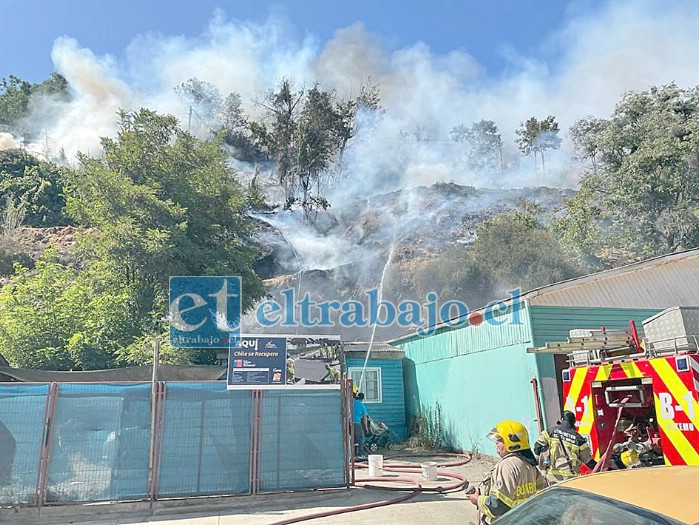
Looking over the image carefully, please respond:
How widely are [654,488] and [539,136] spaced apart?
84.3 metres

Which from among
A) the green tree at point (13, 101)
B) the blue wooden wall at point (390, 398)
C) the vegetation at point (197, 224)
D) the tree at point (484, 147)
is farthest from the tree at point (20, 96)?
the blue wooden wall at point (390, 398)

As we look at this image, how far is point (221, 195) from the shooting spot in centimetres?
2072

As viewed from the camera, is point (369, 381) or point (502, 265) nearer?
point (369, 381)

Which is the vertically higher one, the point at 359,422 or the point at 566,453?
the point at 359,422

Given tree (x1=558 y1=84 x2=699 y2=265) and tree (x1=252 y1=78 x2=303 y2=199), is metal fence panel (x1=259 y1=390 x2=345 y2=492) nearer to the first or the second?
tree (x1=558 y1=84 x2=699 y2=265)

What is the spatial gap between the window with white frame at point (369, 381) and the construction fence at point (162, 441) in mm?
7709

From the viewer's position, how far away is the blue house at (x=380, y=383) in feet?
51.4

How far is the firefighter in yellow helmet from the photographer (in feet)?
12.0

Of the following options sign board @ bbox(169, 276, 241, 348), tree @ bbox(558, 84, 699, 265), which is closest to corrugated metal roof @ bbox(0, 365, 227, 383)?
sign board @ bbox(169, 276, 241, 348)

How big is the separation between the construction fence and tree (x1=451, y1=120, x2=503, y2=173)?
89357 mm

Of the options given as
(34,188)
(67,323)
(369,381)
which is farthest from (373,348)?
(34,188)

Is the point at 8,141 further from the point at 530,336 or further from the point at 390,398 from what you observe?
the point at 530,336

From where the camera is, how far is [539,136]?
79250 millimetres

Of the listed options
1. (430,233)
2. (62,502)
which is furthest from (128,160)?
(430,233)
